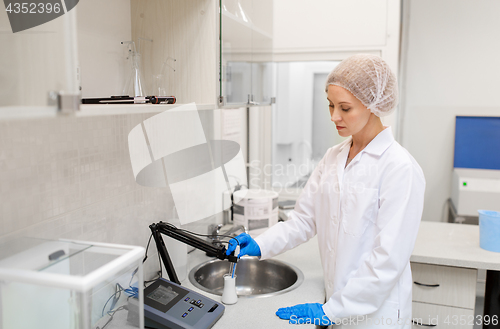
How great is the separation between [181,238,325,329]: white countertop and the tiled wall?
354 millimetres

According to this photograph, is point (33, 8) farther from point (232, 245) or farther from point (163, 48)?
point (232, 245)

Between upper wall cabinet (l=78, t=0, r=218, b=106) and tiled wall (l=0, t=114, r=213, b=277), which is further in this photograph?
upper wall cabinet (l=78, t=0, r=218, b=106)

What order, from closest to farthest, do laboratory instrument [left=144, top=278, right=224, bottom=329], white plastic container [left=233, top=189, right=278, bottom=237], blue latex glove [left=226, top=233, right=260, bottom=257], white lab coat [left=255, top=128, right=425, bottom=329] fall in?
laboratory instrument [left=144, top=278, right=224, bottom=329]
white lab coat [left=255, top=128, right=425, bottom=329]
blue latex glove [left=226, top=233, right=260, bottom=257]
white plastic container [left=233, top=189, right=278, bottom=237]

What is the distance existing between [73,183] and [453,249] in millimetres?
1568

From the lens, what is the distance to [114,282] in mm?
1006

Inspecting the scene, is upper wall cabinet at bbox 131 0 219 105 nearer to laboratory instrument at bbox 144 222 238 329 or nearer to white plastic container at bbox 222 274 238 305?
laboratory instrument at bbox 144 222 238 329

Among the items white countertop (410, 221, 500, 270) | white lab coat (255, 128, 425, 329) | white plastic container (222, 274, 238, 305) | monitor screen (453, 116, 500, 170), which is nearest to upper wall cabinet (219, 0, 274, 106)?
white lab coat (255, 128, 425, 329)

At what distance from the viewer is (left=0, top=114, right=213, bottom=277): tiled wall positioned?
992 millimetres

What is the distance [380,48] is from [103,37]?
1609 millimetres

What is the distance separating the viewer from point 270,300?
1.45 meters

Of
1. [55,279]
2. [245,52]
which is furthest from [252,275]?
[55,279]

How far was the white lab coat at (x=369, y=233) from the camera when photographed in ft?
4.21

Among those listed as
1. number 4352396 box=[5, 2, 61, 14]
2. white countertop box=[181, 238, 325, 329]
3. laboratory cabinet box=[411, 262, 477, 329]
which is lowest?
laboratory cabinet box=[411, 262, 477, 329]

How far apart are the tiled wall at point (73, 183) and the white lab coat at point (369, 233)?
0.52 m
